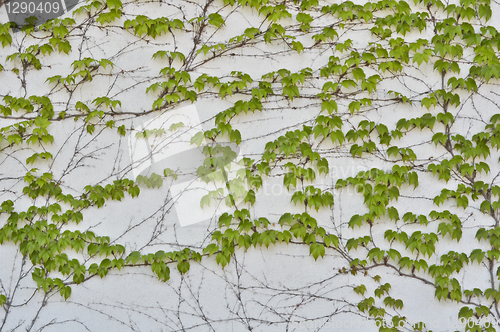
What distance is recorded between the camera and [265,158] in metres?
3.10

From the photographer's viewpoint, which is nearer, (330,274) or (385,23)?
(330,274)

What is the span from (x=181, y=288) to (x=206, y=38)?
1886 millimetres

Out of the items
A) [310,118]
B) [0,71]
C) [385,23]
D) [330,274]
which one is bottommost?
[330,274]

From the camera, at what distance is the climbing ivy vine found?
2980 millimetres

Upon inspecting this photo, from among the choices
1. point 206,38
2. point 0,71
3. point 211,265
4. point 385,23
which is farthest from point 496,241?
point 0,71

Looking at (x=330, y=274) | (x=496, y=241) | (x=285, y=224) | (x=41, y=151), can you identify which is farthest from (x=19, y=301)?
(x=496, y=241)

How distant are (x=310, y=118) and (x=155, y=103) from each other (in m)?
1.16

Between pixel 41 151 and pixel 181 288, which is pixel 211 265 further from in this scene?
pixel 41 151

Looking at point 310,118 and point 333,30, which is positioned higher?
point 333,30

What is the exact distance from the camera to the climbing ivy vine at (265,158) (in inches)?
117

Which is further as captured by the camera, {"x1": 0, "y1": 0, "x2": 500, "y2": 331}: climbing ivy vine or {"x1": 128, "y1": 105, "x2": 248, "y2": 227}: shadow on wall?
{"x1": 128, "y1": 105, "x2": 248, "y2": 227}: shadow on wall

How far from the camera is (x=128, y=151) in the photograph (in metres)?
3.23

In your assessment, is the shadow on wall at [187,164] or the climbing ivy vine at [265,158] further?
the shadow on wall at [187,164]

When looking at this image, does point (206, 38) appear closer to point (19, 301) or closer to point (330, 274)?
point (330, 274)
